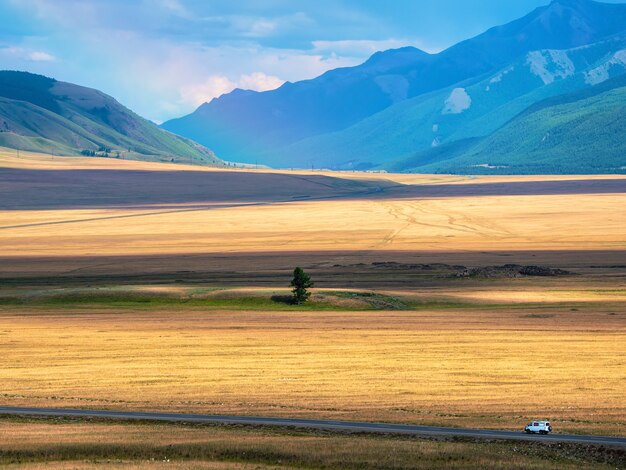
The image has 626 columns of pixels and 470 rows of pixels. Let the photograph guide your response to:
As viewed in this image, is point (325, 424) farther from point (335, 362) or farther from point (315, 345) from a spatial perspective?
point (315, 345)

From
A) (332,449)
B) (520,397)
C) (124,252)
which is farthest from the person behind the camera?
(124,252)

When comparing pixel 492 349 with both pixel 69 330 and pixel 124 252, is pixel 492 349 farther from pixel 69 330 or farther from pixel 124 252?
pixel 124 252

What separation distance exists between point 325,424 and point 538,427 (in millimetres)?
7674

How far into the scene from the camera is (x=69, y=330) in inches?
2825

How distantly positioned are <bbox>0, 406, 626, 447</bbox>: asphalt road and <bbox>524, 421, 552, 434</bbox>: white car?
0.56 ft

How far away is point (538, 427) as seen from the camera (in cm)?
3553

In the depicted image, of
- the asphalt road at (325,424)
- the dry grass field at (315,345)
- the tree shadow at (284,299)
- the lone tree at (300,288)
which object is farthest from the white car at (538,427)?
the tree shadow at (284,299)

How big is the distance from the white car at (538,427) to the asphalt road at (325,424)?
Result: 6.7 inches

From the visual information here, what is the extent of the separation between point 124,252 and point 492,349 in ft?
288

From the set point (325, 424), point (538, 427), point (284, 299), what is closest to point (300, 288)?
point (284, 299)

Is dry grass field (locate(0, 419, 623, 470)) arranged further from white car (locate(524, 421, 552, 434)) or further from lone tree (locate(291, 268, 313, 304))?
lone tree (locate(291, 268, 313, 304))

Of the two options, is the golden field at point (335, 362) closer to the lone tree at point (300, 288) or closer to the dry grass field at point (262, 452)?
the lone tree at point (300, 288)

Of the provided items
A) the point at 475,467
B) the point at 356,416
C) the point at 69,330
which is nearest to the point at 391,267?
the point at 69,330

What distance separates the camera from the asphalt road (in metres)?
35.4
